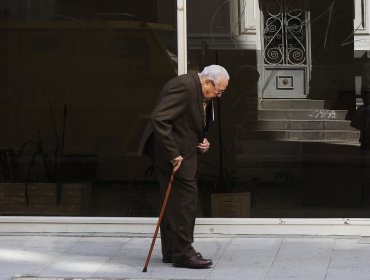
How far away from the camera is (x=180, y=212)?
6.62 m

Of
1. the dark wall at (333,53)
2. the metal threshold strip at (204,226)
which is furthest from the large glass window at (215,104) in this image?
the metal threshold strip at (204,226)

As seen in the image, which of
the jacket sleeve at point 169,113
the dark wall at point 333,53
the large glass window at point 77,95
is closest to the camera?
the jacket sleeve at point 169,113

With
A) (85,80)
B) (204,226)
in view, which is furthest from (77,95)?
(204,226)

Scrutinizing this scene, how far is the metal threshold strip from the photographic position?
775cm

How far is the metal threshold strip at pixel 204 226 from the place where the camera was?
775 cm

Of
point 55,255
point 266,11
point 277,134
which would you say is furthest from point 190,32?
point 55,255

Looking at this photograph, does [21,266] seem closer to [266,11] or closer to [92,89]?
[92,89]

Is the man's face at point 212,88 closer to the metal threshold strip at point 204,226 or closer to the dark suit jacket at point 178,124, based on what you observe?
the dark suit jacket at point 178,124

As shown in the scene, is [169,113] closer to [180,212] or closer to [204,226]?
[180,212]

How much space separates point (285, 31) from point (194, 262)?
7.60 ft

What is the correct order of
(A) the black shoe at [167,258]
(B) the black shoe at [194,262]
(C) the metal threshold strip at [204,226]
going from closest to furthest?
(B) the black shoe at [194,262], (A) the black shoe at [167,258], (C) the metal threshold strip at [204,226]

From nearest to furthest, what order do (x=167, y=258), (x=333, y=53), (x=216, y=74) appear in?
(x=216, y=74)
(x=167, y=258)
(x=333, y=53)

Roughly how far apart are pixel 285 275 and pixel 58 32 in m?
3.20

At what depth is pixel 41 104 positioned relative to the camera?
26.8 ft
